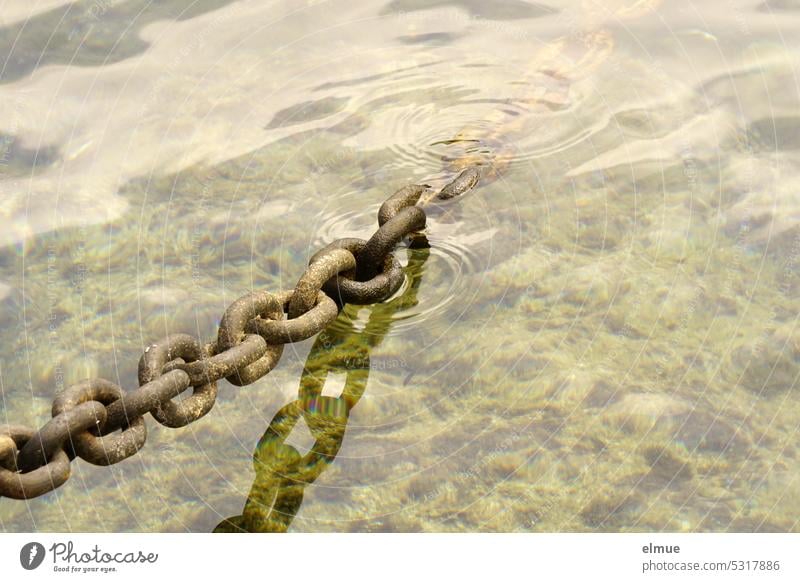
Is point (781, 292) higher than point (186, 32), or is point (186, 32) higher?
point (186, 32)

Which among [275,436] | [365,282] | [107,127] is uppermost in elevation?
[107,127]

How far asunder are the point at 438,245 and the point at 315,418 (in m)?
1.00

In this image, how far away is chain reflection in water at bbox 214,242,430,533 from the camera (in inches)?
126

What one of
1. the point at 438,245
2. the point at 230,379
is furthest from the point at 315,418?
the point at 438,245

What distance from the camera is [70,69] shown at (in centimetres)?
514

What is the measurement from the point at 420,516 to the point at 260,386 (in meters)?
0.76

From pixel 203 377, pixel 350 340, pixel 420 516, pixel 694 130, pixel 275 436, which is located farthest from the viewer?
pixel 694 130

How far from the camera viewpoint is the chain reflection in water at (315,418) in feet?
10.5

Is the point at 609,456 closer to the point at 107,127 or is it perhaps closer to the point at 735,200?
the point at 735,200

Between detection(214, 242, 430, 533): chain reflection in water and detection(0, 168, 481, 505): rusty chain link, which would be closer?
detection(0, 168, 481, 505): rusty chain link

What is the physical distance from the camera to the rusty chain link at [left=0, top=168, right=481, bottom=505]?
8.48 ft

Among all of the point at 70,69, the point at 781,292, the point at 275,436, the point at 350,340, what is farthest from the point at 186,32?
the point at 781,292

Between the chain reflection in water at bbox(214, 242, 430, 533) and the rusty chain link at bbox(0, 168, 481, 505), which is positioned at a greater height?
the rusty chain link at bbox(0, 168, 481, 505)

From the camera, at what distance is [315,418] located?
3.50m
